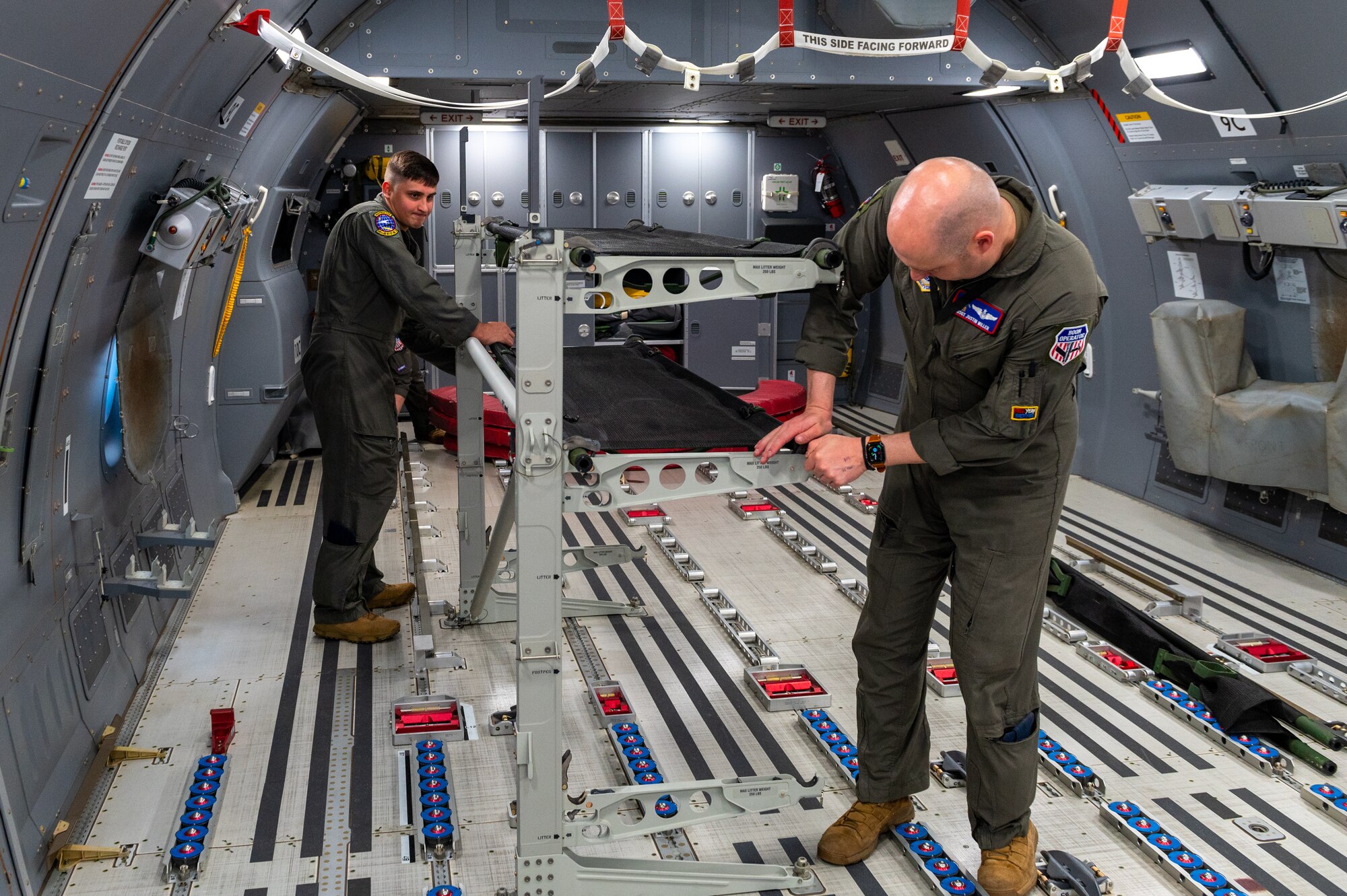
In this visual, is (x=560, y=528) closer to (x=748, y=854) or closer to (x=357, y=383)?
(x=748, y=854)

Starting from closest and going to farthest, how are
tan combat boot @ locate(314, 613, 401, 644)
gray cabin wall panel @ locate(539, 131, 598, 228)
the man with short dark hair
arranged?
the man with short dark hair, tan combat boot @ locate(314, 613, 401, 644), gray cabin wall panel @ locate(539, 131, 598, 228)

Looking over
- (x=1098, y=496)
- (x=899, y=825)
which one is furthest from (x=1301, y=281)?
(x=899, y=825)

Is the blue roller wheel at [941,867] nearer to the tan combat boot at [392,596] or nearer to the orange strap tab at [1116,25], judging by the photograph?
the tan combat boot at [392,596]

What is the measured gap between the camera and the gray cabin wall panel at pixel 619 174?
34.0ft

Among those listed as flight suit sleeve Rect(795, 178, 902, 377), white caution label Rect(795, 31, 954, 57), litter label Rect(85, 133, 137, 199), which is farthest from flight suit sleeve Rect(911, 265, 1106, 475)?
white caution label Rect(795, 31, 954, 57)

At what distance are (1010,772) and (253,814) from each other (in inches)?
99.8

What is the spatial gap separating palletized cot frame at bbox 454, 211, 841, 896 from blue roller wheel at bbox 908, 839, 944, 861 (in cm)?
38

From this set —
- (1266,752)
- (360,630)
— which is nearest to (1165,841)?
(1266,752)

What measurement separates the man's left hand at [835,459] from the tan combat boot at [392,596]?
3326mm

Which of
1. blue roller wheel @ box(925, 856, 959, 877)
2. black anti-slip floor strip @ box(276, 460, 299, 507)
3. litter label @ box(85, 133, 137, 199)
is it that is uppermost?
litter label @ box(85, 133, 137, 199)

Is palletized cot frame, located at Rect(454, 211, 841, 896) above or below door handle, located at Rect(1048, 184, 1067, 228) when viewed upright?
below

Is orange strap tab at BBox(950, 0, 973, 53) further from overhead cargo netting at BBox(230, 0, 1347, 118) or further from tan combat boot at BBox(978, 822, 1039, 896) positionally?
tan combat boot at BBox(978, 822, 1039, 896)

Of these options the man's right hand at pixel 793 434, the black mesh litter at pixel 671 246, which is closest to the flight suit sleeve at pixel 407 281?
the black mesh litter at pixel 671 246

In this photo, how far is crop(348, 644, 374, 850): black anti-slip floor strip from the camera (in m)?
3.86
